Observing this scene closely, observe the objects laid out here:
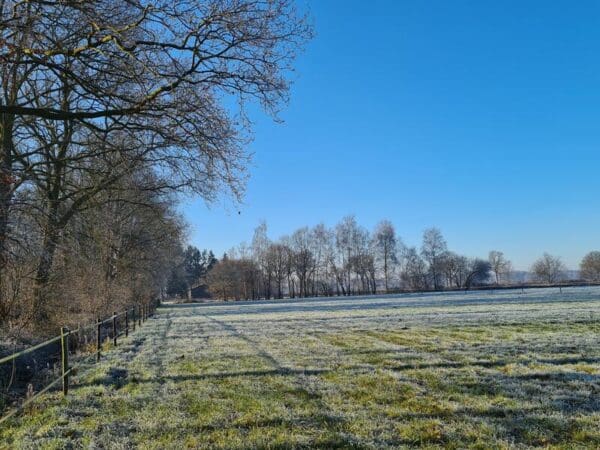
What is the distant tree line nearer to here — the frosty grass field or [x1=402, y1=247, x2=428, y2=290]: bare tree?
[x1=402, y1=247, x2=428, y2=290]: bare tree

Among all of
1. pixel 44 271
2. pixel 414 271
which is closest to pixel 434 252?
pixel 414 271

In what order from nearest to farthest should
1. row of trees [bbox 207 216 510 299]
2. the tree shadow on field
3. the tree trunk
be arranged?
the tree shadow on field → the tree trunk → row of trees [bbox 207 216 510 299]

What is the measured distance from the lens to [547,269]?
3866 inches

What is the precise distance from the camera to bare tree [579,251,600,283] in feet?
294

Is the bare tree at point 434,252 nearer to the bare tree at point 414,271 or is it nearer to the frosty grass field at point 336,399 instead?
the bare tree at point 414,271

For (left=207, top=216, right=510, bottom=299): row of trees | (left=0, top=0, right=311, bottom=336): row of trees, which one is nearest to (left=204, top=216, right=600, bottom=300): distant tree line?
(left=207, top=216, right=510, bottom=299): row of trees

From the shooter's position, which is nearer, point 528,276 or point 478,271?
point 478,271

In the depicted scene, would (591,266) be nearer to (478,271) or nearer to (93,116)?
(478,271)

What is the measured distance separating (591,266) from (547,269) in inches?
354

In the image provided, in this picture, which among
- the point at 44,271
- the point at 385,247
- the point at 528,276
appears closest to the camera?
the point at 44,271

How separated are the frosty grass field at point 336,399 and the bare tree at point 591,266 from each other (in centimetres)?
9650

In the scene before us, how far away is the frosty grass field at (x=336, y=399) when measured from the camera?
4543 mm

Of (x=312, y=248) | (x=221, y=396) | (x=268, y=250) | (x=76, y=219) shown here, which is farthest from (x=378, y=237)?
(x=221, y=396)

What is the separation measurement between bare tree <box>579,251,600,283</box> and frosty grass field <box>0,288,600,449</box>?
96.5m
